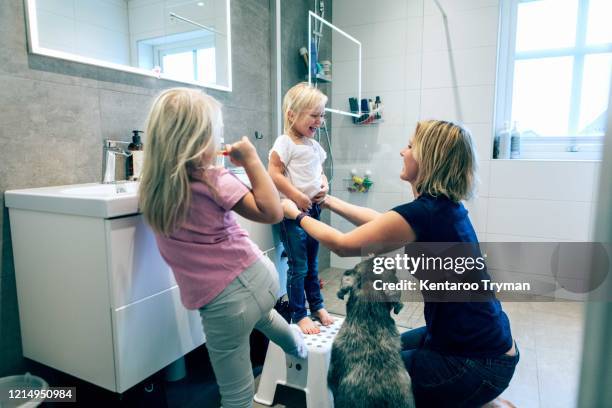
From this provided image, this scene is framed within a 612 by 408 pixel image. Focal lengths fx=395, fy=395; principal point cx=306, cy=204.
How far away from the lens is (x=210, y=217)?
3.59 feet

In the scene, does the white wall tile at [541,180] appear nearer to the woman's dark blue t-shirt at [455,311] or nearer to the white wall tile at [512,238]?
the white wall tile at [512,238]

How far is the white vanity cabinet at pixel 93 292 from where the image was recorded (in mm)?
1154

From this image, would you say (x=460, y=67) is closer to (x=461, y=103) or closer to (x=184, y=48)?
(x=461, y=103)

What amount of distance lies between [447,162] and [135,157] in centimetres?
122

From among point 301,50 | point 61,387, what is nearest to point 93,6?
point 301,50

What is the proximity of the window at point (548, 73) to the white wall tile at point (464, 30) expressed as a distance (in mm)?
148

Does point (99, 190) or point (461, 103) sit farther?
point (461, 103)

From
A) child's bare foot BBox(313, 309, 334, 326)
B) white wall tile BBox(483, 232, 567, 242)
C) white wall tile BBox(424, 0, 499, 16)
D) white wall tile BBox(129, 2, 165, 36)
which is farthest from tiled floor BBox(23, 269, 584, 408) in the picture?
white wall tile BBox(424, 0, 499, 16)

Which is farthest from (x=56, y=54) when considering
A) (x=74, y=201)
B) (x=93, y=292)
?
(x=93, y=292)

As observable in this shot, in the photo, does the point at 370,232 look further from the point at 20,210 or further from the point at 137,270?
the point at 20,210

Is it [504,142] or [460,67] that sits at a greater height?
[460,67]

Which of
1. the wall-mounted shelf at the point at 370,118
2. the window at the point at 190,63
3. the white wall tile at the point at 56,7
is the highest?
the white wall tile at the point at 56,7

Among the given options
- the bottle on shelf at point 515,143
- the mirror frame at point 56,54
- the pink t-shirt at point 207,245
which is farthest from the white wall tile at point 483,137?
the pink t-shirt at point 207,245

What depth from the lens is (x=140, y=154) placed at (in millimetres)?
1634
